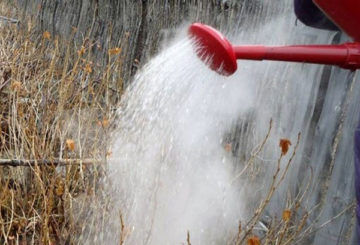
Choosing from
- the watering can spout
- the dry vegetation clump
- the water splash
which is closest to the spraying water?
the water splash

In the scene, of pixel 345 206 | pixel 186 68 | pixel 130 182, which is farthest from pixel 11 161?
pixel 345 206

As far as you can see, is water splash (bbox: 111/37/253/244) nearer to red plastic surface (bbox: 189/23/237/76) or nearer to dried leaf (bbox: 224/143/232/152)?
dried leaf (bbox: 224/143/232/152)

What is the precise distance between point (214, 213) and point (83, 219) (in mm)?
812

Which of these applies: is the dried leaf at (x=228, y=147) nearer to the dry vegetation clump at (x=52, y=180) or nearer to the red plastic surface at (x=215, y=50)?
the dry vegetation clump at (x=52, y=180)

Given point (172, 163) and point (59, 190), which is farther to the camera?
point (172, 163)

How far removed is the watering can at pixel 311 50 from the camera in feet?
4.61

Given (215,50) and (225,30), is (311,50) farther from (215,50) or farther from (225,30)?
(225,30)

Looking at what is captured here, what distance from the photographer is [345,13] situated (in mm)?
1435

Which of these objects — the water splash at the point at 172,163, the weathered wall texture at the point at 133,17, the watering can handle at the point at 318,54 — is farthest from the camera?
the weathered wall texture at the point at 133,17

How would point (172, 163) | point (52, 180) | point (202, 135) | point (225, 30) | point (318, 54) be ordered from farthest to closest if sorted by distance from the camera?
point (225, 30)
point (202, 135)
point (172, 163)
point (52, 180)
point (318, 54)

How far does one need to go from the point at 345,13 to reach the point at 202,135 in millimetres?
1838

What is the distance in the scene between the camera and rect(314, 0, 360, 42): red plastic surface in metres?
1.41

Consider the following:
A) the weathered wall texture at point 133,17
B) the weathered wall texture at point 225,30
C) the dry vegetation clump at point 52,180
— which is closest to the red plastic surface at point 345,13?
the weathered wall texture at point 225,30

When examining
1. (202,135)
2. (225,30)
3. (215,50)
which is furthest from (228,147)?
(215,50)
